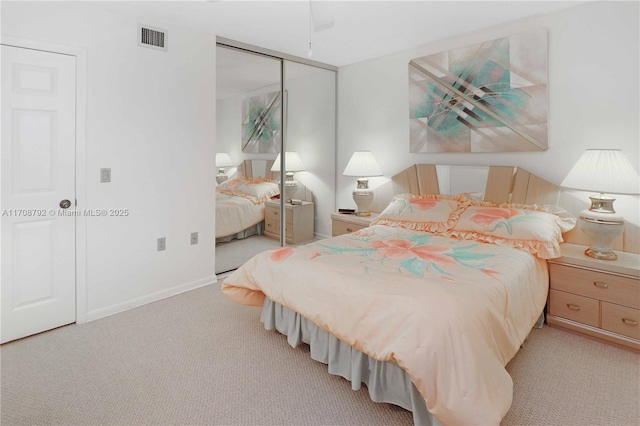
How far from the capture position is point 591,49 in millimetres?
2863

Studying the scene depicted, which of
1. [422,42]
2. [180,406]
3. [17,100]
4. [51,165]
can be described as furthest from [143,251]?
[422,42]

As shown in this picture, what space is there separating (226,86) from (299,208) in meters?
1.62


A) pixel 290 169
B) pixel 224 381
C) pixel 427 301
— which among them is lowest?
pixel 224 381

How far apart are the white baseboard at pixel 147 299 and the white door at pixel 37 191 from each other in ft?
0.54

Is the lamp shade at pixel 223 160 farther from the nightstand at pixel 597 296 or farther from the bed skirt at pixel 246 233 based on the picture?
the nightstand at pixel 597 296

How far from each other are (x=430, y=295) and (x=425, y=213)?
1675mm

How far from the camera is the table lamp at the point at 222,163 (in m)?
3.67

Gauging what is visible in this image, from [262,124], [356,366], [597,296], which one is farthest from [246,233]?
[597,296]

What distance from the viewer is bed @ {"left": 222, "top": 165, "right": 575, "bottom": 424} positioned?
1.53 m

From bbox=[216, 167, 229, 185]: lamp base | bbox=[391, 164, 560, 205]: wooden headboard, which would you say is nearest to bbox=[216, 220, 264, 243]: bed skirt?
bbox=[216, 167, 229, 185]: lamp base

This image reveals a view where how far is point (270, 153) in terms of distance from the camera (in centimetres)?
414

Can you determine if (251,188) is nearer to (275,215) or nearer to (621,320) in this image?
(275,215)

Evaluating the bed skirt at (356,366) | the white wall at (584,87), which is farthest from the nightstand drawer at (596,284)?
the bed skirt at (356,366)

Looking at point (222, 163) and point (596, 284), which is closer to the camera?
point (596, 284)
